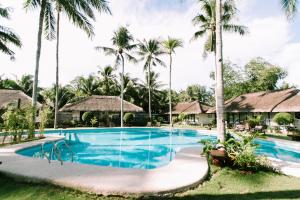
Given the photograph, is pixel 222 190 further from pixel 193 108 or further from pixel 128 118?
pixel 193 108

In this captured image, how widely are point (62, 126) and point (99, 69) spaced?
46.8 ft

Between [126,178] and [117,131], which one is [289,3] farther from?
[117,131]

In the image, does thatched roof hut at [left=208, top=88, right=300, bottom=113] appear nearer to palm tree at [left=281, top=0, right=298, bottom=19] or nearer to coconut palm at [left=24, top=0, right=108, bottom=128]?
palm tree at [left=281, top=0, right=298, bottom=19]

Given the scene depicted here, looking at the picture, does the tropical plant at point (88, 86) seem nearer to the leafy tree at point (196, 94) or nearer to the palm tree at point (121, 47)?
the palm tree at point (121, 47)

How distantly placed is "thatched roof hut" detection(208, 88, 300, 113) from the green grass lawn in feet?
54.3

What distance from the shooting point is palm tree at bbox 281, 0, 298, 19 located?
1076 centimetres

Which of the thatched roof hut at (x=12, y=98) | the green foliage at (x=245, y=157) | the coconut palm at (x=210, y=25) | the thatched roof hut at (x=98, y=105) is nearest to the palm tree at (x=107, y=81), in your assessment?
the thatched roof hut at (x=98, y=105)

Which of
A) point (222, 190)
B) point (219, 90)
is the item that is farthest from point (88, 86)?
point (222, 190)

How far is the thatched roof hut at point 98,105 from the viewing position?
2894 cm

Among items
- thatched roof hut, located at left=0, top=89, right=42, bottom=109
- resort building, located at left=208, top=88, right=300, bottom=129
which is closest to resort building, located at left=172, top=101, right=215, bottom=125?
resort building, located at left=208, top=88, right=300, bottom=129

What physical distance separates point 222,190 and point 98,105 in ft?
85.5

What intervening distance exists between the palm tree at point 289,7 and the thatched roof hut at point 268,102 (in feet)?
37.9

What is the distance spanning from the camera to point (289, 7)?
10.8m

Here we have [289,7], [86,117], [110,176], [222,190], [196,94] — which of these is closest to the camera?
[222,190]
